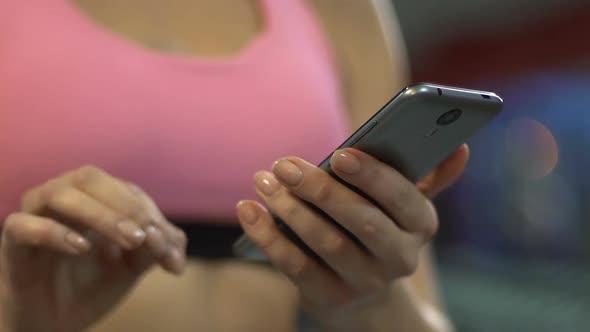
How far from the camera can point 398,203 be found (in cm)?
38

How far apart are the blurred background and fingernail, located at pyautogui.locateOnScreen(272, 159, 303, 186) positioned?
834 millimetres

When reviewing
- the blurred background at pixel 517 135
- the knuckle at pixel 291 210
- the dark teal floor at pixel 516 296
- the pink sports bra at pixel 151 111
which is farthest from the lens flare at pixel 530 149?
the knuckle at pixel 291 210

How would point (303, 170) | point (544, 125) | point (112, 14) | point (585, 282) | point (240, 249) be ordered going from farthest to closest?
1. point (544, 125)
2. point (585, 282)
3. point (112, 14)
4. point (240, 249)
5. point (303, 170)

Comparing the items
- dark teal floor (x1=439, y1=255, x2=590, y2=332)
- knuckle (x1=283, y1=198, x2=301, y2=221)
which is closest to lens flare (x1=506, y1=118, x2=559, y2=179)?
dark teal floor (x1=439, y1=255, x2=590, y2=332)

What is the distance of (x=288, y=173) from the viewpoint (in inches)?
14.0

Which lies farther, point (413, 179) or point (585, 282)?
point (585, 282)

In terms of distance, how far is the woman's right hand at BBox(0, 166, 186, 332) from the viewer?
0.39 m

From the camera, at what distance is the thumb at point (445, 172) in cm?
44

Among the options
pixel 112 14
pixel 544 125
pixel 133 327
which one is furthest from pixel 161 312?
pixel 544 125

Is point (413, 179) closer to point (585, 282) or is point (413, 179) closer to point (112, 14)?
point (112, 14)

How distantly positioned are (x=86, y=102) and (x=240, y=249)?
17 cm

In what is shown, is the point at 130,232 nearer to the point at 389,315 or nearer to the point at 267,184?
the point at 267,184

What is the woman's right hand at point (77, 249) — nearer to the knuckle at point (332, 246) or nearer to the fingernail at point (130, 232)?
the fingernail at point (130, 232)

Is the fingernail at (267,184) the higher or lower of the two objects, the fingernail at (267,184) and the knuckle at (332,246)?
the higher
